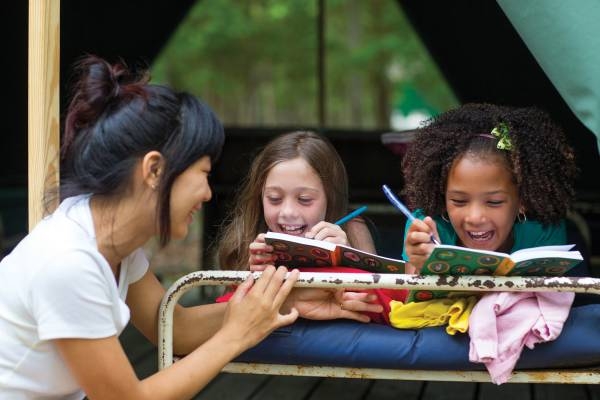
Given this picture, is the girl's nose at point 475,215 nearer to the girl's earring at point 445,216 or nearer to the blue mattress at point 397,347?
the girl's earring at point 445,216

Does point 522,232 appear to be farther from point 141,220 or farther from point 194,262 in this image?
point 194,262

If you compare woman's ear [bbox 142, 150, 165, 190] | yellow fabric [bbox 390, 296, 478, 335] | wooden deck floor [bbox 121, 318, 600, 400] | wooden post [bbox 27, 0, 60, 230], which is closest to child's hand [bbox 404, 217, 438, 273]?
yellow fabric [bbox 390, 296, 478, 335]

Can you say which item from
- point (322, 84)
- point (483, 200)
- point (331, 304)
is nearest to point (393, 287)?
point (331, 304)

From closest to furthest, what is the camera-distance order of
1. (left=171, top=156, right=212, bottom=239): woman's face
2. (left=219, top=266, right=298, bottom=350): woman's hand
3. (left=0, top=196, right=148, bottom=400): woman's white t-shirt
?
(left=0, top=196, right=148, bottom=400): woman's white t-shirt, (left=171, top=156, right=212, bottom=239): woman's face, (left=219, top=266, right=298, bottom=350): woman's hand

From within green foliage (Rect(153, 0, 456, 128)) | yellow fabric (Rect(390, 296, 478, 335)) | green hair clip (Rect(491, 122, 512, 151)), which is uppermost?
green foliage (Rect(153, 0, 456, 128))

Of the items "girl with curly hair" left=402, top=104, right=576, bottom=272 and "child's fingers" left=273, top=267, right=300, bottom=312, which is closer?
"child's fingers" left=273, top=267, right=300, bottom=312

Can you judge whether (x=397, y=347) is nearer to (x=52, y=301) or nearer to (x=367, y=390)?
(x=52, y=301)

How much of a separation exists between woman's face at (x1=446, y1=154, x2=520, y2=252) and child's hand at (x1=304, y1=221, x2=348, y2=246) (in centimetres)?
34

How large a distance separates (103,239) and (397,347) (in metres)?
0.83

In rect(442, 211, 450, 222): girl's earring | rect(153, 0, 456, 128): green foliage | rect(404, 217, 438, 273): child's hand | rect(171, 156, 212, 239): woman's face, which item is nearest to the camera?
rect(171, 156, 212, 239): woman's face

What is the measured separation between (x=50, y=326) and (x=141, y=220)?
0.32 metres

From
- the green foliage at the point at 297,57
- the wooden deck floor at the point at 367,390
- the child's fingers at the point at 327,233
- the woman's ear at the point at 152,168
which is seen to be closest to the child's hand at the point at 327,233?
the child's fingers at the point at 327,233

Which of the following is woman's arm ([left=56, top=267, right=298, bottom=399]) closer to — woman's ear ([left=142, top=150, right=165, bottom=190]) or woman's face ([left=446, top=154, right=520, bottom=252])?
woman's ear ([left=142, top=150, right=165, bottom=190])

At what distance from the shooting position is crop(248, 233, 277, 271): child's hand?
2460 millimetres
